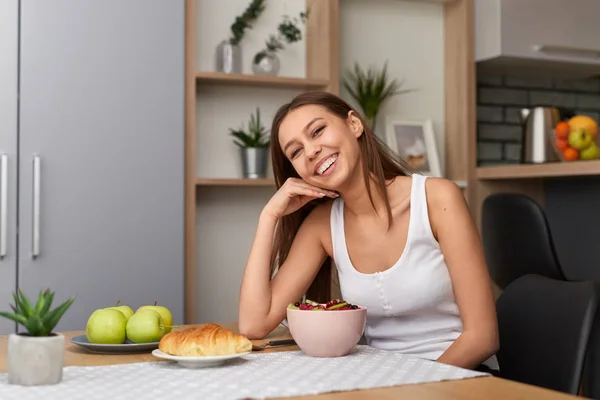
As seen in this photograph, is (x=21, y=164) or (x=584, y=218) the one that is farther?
(x=584, y=218)

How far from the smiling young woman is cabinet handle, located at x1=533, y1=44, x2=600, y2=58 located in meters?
1.84

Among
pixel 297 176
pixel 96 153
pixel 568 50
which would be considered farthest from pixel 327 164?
pixel 568 50

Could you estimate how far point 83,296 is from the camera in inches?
111

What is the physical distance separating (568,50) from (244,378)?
2944 millimetres

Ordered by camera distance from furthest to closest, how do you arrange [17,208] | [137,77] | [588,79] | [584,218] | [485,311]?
[588,79]
[584,218]
[137,77]
[17,208]
[485,311]

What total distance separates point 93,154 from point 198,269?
2.35 feet

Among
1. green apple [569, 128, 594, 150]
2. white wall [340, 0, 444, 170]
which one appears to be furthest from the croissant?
white wall [340, 0, 444, 170]

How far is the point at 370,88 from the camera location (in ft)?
11.6

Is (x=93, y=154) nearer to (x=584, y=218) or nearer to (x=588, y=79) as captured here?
(x=584, y=218)

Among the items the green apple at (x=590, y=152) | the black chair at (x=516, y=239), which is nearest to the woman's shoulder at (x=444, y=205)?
the black chair at (x=516, y=239)

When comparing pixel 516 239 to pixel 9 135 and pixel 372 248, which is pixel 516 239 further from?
pixel 9 135

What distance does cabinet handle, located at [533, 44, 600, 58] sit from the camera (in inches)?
141

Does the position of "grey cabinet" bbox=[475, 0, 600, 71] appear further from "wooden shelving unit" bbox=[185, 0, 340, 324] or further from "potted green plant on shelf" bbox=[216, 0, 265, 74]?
"potted green plant on shelf" bbox=[216, 0, 265, 74]

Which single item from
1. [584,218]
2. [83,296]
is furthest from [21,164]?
[584,218]
